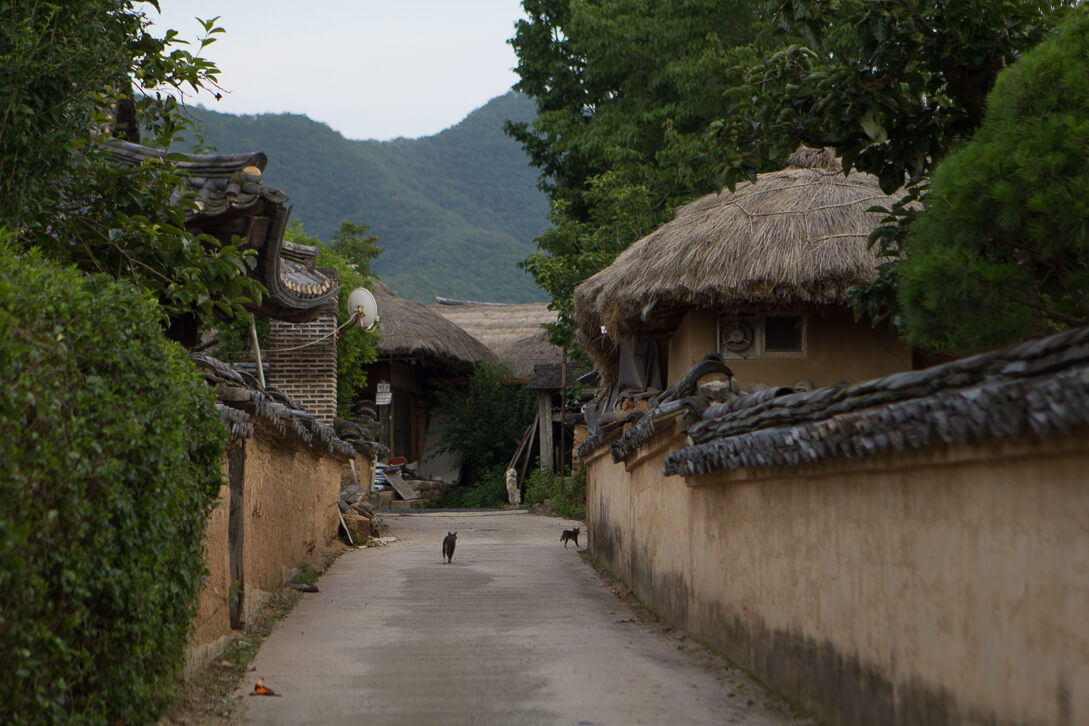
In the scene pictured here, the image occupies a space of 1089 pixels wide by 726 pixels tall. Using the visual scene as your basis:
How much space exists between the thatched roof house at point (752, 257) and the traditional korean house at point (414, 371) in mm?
15785

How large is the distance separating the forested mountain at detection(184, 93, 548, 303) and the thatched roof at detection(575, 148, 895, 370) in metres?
53.2

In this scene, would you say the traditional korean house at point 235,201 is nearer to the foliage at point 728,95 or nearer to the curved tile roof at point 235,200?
the curved tile roof at point 235,200

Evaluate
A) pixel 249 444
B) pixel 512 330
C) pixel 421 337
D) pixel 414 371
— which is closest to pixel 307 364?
pixel 421 337

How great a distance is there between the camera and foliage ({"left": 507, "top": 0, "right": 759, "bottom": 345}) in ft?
59.0

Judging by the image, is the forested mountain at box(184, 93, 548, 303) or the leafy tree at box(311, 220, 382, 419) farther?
the forested mountain at box(184, 93, 548, 303)

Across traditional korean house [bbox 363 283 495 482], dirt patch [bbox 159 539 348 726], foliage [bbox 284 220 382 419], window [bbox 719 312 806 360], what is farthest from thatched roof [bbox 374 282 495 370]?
dirt patch [bbox 159 539 348 726]

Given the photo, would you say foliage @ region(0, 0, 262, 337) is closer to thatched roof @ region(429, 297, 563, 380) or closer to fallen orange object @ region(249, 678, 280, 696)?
fallen orange object @ region(249, 678, 280, 696)

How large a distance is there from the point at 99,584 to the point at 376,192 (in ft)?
261

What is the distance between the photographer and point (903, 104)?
7.22 metres

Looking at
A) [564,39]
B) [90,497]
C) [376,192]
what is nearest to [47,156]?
[90,497]

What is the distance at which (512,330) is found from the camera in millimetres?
35625

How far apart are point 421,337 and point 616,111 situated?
10519mm

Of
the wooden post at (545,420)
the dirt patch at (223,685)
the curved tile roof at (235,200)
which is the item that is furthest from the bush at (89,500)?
the wooden post at (545,420)

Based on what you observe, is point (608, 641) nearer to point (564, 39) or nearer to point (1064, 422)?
point (1064, 422)
